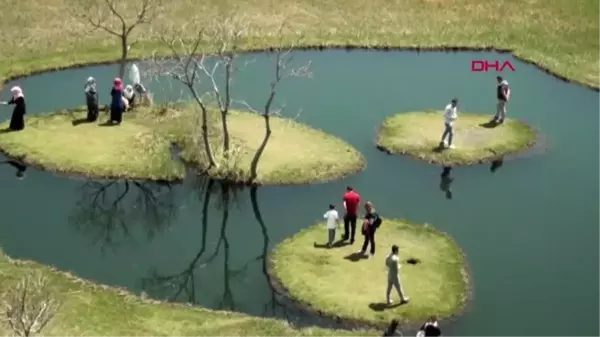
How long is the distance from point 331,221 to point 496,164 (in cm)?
1112

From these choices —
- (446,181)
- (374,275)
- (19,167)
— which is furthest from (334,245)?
(19,167)

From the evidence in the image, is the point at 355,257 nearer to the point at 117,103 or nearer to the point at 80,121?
the point at 117,103

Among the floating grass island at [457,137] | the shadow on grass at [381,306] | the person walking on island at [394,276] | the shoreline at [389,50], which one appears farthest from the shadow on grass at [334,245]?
the shoreline at [389,50]

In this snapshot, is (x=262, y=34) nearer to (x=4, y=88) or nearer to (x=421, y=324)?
(x=4, y=88)

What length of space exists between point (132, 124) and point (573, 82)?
22.3 meters

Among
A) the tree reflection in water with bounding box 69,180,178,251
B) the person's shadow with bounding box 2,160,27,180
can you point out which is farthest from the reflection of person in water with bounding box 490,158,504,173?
the person's shadow with bounding box 2,160,27,180

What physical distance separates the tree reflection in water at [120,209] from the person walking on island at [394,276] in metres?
9.03

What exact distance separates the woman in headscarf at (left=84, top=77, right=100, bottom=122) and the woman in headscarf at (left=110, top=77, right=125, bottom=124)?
698mm

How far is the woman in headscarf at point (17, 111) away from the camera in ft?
130

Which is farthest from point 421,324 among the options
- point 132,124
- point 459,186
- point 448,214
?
point 132,124

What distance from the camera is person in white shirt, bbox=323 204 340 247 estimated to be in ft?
103

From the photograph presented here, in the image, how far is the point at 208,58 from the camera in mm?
49281

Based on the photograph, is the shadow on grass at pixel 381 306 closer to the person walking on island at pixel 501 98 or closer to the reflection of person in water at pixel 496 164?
the reflection of person in water at pixel 496 164

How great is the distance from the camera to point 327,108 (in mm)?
45000
